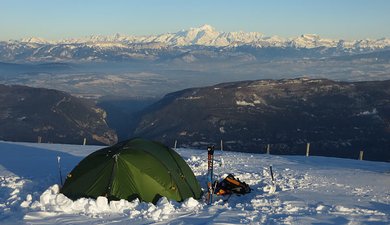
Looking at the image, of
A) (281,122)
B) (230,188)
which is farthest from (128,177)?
(281,122)

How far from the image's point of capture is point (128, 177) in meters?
14.4

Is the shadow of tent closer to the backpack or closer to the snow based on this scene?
the snow

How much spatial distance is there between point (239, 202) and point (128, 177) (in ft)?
12.8

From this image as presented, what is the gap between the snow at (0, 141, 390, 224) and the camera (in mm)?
12500

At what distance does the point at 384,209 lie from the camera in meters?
14.1

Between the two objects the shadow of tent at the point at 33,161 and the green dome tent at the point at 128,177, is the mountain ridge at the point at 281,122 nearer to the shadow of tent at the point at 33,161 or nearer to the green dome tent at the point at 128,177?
the shadow of tent at the point at 33,161

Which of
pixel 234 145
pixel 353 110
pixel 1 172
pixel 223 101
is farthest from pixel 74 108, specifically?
pixel 1 172

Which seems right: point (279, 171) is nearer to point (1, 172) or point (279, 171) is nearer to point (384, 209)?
point (384, 209)

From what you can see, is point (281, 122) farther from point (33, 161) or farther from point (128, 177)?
point (128, 177)

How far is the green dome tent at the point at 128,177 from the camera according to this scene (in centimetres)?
1428

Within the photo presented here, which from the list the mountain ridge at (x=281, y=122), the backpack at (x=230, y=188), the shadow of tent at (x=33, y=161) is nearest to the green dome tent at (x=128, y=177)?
the backpack at (x=230, y=188)

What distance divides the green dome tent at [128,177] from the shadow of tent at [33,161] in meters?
4.61

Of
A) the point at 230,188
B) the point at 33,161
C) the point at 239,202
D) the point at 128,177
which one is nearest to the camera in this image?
the point at 128,177

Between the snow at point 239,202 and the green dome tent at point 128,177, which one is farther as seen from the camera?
the green dome tent at point 128,177
